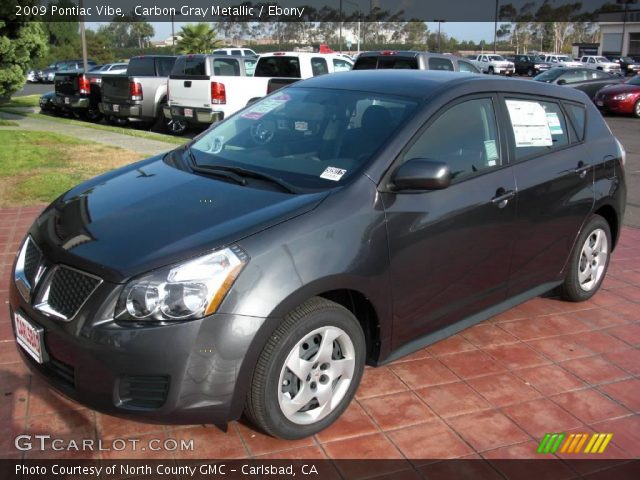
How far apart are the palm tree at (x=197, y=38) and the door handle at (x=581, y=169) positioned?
43276 millimetres

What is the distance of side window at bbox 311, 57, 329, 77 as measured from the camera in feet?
46.9

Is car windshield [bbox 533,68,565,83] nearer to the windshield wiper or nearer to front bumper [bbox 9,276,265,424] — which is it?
the windshield wiper

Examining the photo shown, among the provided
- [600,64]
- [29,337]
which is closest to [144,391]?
[29,337]

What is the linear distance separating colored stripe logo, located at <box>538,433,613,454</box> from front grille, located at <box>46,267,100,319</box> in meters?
2.33

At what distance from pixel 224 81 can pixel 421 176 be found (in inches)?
446

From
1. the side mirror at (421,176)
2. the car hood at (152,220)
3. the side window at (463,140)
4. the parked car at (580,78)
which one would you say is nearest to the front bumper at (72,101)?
the parked car at (580,78)

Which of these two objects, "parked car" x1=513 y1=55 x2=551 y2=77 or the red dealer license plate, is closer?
the red dealer license plate

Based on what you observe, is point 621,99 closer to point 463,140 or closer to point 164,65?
point 164,65

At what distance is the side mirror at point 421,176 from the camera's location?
10.9ft

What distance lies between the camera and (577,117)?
193 inches

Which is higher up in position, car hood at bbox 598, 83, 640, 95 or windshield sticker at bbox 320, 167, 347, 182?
car hood at bbox 598, 83, 640, 95

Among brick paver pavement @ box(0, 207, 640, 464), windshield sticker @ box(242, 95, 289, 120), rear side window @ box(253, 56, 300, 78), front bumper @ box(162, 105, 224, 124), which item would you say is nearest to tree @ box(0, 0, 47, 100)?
front bumper @ box(162, 105, 224, 124)

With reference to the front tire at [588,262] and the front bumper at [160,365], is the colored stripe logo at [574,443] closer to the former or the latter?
the front bumper at [160,365]

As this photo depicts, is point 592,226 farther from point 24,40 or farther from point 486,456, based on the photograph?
point 24,40
